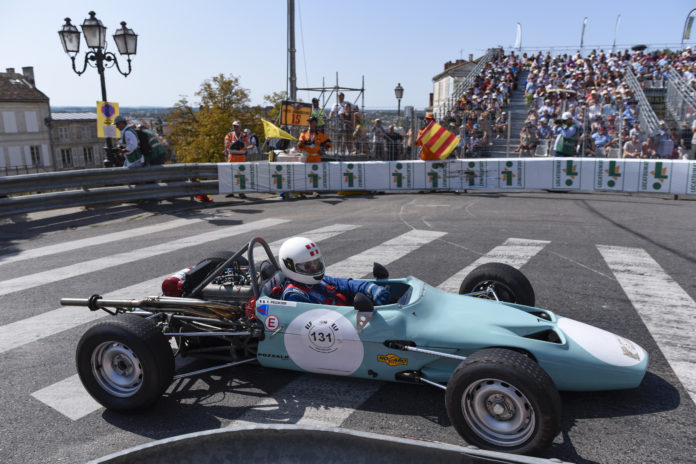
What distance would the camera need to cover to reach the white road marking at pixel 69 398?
13.4 feet

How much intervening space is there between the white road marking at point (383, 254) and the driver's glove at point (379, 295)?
7.24 ft

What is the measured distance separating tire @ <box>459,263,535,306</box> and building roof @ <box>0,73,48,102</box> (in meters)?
75.3

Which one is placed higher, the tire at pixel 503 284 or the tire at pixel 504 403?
the tire at pixel 503 284

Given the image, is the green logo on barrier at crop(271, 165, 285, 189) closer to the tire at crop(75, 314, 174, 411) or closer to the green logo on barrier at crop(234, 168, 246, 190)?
the green logo on barrier at crop(234, 168, 246, 190)

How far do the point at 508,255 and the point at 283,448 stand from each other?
6389 millimetres

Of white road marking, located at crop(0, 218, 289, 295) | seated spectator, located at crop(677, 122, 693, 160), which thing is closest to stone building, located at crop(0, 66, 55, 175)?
white road marking, located at crop(0, 218, 289, 295)

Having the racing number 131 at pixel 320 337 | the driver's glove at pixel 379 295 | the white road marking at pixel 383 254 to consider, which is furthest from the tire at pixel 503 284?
the white road marking at pixel 383 254

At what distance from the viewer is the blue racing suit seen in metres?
4.54

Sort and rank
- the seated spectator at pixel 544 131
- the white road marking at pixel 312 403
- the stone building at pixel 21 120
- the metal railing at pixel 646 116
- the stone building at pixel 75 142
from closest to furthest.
→ the white road marking at pixel 312 403 < the metal railing at pixel 646 116 < the seated spectator at pixel 544 131 < the stone building at pixel 21 120 < the stone building at pixel 75 142

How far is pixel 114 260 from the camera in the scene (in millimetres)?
8164

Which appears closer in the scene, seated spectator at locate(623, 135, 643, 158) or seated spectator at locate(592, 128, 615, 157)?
seated spectator at locate(623, 135, 643, 158)

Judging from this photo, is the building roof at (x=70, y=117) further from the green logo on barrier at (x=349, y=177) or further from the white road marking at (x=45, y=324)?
the white road marking at (x=45, y=324)

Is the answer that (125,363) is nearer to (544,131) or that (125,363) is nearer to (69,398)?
(69,398)

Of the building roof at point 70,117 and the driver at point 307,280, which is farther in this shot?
the building roof at point 70,117
